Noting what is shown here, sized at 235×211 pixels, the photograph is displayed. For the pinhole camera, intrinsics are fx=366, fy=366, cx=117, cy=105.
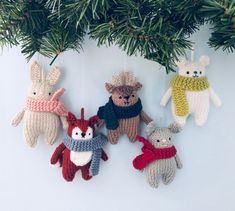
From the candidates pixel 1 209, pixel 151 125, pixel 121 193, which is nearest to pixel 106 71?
pixel 151 125

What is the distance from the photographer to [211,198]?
78 cm

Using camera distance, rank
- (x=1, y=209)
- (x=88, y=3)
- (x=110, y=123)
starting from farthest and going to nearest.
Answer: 1. (x=1, y=209)
2. (x=110, y=123)
3. (x=88, y=3)

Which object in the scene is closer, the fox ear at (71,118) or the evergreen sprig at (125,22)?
the evergreen sprig at (125,22)

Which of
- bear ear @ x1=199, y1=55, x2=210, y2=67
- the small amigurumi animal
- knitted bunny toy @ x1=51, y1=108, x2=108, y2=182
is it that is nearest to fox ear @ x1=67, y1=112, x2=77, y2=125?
knitted bunny toy @ x1=51, y1=108, x2=108, y2=182

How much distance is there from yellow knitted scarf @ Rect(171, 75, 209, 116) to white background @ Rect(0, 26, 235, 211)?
0.13 ft

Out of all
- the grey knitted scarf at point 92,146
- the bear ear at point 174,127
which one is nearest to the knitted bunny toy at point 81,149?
the grey knitted scarf at point 92,146

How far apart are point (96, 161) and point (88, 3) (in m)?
0.32

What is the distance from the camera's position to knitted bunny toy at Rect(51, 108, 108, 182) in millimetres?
709

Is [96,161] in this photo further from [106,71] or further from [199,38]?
[199,38]

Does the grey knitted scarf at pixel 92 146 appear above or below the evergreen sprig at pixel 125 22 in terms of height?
below

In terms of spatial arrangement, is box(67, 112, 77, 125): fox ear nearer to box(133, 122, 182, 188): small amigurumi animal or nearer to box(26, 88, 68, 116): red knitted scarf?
box(26, 88, 68, 116): red knitted scarf

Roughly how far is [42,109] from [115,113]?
14 cm

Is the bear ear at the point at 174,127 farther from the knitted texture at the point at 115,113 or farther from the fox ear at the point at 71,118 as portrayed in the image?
the fox ear at the point at 71,118

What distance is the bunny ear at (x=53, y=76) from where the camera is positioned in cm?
74
